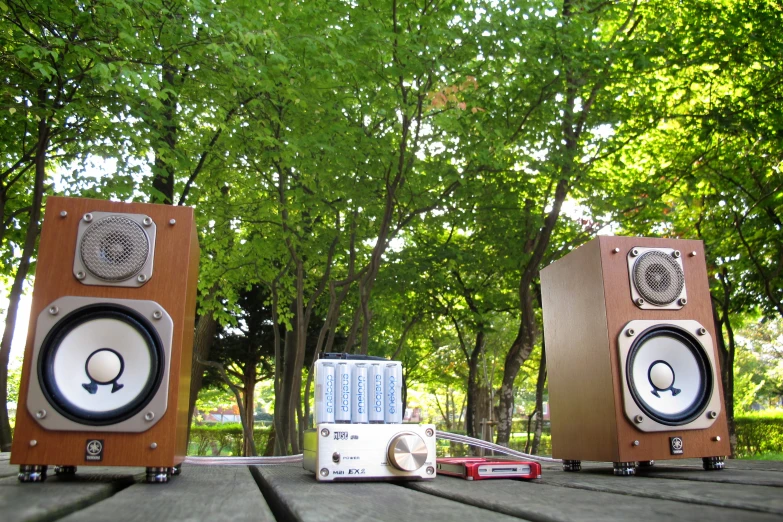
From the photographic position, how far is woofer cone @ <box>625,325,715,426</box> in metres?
2.18

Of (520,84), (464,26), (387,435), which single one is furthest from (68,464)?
(520,84)

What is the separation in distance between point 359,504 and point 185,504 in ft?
1.12

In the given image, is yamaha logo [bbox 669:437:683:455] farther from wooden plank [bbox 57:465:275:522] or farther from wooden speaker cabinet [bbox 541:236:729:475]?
wooden plank [bbox 57:465:275:522]

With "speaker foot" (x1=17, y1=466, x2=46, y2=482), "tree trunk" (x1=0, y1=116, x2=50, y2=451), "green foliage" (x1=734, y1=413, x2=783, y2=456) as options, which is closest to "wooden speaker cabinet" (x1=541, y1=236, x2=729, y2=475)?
"speaker foot" (x1=17, y1=466, x2=46, y2=482)

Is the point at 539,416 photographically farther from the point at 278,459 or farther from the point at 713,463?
the point at 713,463

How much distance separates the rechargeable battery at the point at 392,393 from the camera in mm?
2029

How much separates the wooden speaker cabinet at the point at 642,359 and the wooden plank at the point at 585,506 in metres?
0.78

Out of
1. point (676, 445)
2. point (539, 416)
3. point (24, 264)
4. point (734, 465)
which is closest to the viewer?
point (676, 445)

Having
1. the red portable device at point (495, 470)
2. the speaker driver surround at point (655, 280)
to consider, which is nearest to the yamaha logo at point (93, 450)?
the red portable device at point (495, 470)

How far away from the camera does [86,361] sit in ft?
5.87

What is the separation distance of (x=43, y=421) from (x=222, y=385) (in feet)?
47.4

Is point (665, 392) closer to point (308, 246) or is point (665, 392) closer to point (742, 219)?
point (308, 246)

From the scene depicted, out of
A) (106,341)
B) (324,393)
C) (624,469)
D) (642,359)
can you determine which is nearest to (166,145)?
(106,341)

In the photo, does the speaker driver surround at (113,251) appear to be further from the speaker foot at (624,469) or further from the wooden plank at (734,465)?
the wooden plank at (734,465)
